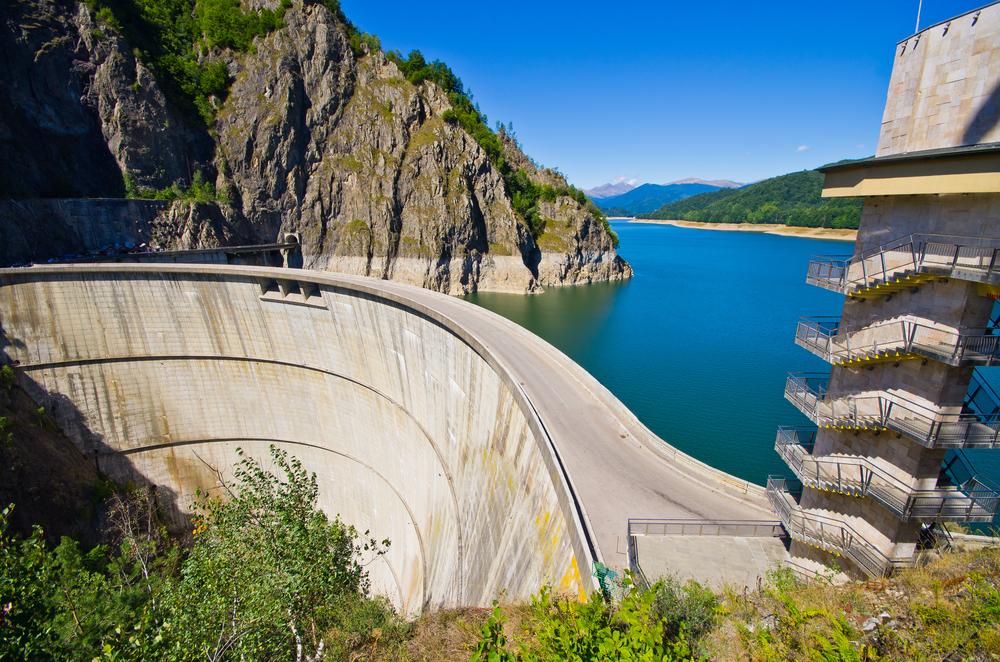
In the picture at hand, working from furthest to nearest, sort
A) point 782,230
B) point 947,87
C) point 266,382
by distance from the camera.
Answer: point 782,230, point 266,382, point 947,87

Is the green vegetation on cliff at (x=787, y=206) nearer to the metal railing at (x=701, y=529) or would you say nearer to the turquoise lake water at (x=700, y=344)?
the turquoise lake water at (x=700, y=344)

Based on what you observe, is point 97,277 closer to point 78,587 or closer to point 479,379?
point 78,587

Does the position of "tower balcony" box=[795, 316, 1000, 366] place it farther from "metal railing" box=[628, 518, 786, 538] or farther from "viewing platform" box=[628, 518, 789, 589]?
"viewing platform" box=[628, 518, 789, 589]

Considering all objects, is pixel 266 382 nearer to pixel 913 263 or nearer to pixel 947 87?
pixel 913 263

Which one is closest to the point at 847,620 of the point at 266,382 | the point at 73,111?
the point at 266,382

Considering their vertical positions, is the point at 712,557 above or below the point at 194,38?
below
